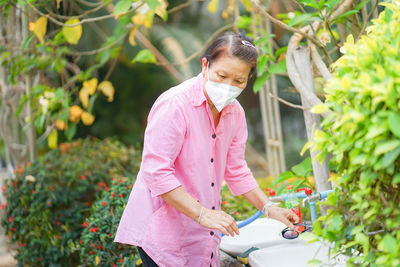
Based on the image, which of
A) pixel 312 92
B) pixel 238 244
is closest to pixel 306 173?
pixel 312 92

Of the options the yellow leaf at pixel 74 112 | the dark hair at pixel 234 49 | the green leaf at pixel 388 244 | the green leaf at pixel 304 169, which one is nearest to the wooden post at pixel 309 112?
the green leaf at pixel 304 169

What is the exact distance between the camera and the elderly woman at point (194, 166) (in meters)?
1.77

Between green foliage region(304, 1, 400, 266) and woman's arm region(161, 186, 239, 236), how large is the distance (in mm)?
392

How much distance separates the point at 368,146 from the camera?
1168mm

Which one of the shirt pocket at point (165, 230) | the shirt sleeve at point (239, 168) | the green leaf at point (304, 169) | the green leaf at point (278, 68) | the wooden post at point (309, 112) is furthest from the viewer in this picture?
the green leaf at point (278, 68)

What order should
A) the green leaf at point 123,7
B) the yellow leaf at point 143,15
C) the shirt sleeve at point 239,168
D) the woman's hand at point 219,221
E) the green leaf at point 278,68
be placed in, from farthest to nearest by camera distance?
the yellow leaf at point 143,15 → the green leaf at point 123,7 → the green leaf at point 278,68 → the shirt sleeve at point 239,168 → the woman's hand at point 219,221

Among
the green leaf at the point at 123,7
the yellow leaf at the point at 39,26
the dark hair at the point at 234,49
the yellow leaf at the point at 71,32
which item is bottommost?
the dark hair at the point at 234,49

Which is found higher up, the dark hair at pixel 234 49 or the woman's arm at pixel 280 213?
the dark hair at pixel 234 49

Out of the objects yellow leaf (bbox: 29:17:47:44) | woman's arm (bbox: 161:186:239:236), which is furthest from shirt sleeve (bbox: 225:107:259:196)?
yellow leaf (bbox: 29:17:47:44)

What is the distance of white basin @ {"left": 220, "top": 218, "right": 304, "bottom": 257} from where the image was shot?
2.17 meters

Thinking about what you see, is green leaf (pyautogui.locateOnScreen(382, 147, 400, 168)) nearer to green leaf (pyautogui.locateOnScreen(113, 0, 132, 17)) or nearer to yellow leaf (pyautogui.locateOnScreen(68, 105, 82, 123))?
green leaf (pyautogui.locateOnScreen(113, 0, 132, 17))

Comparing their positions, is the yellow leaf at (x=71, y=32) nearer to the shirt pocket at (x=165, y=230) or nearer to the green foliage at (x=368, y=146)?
the shirt pocket at (x=165, y=230)

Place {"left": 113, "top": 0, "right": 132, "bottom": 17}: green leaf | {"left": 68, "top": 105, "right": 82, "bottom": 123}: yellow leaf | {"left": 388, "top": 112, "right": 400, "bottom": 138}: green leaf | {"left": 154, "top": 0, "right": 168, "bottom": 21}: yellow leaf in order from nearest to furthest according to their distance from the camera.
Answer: {"left": 388, "top": 112, "right": 400, "bottom": 138}: green leaf, {"left": 113, "top": 0, "right": 132, "bottom": 17}: green leaf, {"left": 154, "top": 0, "right": 168, "bottom": 21}: yellow leaf, {"left": 68, "top": 105, "right": 82, "bottom": 123}: yellow leaf

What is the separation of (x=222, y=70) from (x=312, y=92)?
0.75 metres
